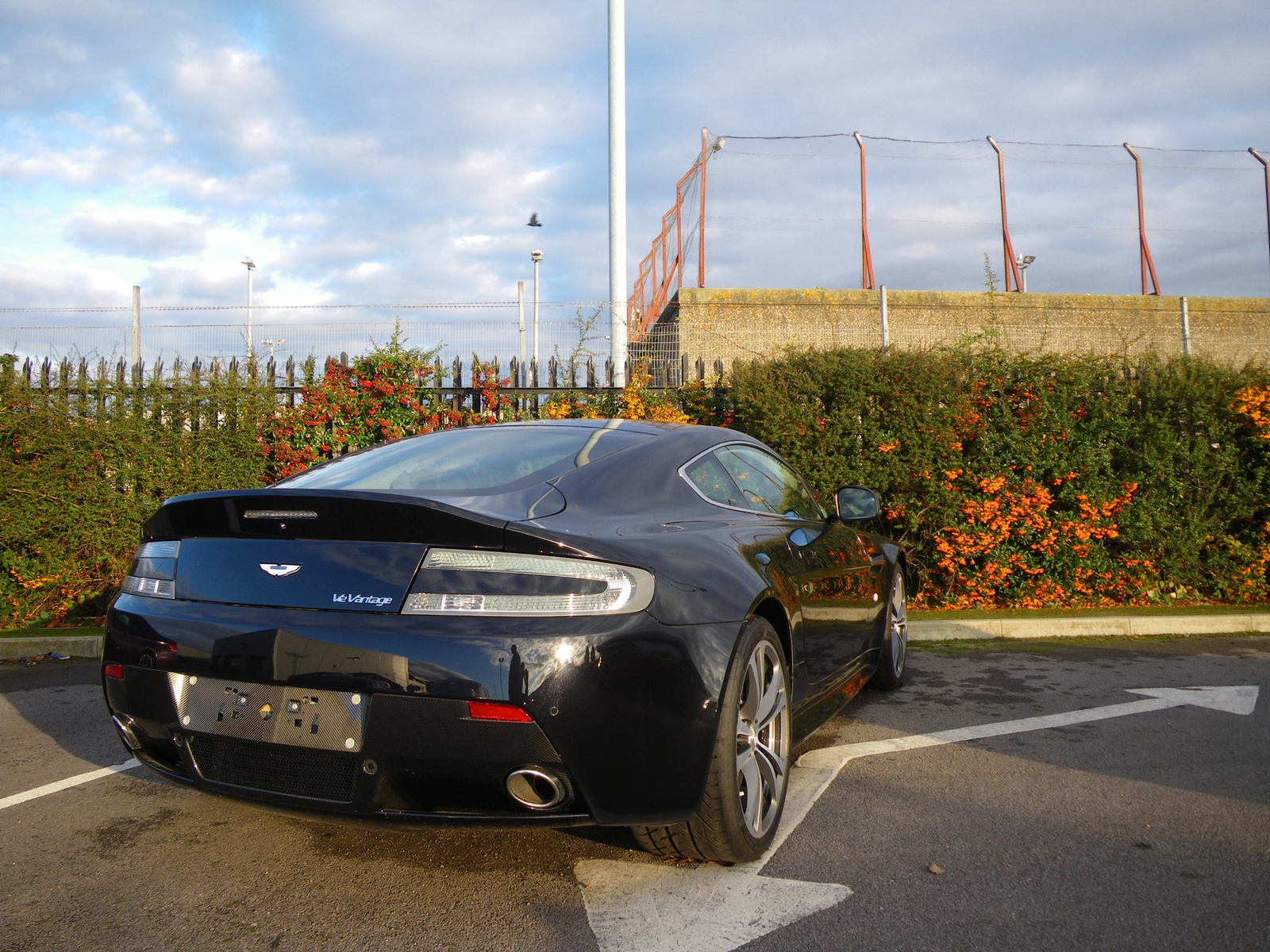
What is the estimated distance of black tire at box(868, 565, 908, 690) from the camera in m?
4.95

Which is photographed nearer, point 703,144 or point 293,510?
point 293,510

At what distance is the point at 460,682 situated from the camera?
2258mm

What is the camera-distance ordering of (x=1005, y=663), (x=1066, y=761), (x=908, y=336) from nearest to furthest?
(x=1066, y=761)
(x=1005, y=663)
(x=908, y=336)

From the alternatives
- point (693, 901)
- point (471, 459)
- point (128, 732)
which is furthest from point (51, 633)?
point (693, 901)

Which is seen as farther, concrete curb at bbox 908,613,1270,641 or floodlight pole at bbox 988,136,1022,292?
floodlight pole at bbox 988,136,1022,292

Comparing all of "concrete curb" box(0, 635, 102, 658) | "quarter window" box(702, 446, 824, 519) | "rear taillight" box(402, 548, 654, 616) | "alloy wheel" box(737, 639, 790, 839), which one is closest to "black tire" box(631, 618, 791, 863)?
"alloy wheel" box(737, 639, 790, 839)

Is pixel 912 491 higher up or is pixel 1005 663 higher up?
pixel 912 491

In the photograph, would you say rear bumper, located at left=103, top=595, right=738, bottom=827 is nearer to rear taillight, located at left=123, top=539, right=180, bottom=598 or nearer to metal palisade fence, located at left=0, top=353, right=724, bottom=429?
rear taillight, located at left=123, top=539, right=180, bottom=598

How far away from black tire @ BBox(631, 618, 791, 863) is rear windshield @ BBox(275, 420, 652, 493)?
86 cm

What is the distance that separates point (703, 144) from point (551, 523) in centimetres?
1416

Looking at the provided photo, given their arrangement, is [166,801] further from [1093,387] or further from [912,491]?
[1093,387]

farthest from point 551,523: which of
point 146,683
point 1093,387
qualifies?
point 1093,387

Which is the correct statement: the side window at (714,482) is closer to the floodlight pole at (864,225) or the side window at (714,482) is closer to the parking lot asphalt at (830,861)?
the parking lot asphalt at (830,861)

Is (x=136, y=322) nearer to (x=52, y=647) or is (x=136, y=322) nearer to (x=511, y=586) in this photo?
(x=52, y=647)
